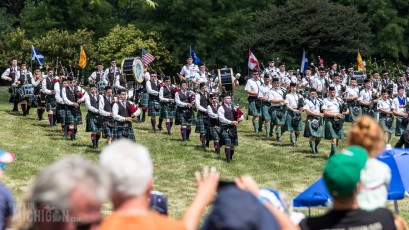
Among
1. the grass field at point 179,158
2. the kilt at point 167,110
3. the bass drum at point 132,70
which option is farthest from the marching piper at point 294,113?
the bass drum at point 132,70

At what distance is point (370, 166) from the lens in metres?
4.03

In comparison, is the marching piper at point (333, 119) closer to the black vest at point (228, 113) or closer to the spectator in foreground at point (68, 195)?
the black vest at point (228, 113)

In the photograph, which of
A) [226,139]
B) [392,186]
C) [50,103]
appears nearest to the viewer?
[392,186]

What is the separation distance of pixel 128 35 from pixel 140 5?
3535 mm

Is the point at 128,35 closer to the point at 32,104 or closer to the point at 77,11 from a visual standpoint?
the point at 77,11

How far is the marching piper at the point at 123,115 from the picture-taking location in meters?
15.4

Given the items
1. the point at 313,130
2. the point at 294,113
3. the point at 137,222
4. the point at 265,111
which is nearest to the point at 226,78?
the point at 265,111

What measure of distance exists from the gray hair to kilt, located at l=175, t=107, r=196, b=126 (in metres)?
14.6

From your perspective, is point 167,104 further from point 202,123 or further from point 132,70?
point 132,70

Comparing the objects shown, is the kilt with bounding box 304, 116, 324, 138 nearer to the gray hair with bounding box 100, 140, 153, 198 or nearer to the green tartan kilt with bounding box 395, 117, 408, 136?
the green tartan kilt with bounding box 395, 117, 408, 136

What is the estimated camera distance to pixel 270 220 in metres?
2.91

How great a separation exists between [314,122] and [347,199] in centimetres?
1358

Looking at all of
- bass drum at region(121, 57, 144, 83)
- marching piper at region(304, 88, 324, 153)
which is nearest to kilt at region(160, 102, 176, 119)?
bass drum at region(121, 57, 144, 83)

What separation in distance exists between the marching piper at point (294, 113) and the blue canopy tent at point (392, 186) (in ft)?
32.9
